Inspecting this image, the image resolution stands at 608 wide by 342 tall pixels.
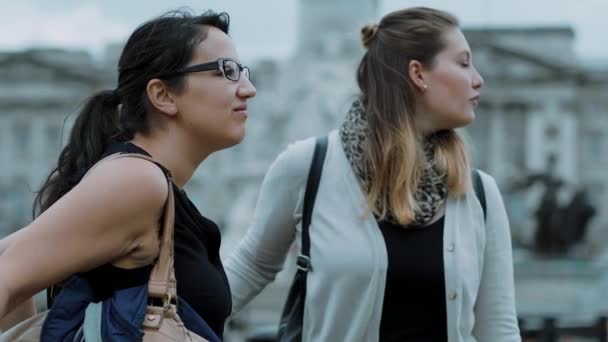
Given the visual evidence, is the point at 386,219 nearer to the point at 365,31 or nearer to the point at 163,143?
the point at 365,31

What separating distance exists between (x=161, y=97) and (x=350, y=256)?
675 mm

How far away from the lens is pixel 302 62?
27.4m

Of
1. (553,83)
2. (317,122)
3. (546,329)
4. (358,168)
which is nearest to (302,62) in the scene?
(317,122)

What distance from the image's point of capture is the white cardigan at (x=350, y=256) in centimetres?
258

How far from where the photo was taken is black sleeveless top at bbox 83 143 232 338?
1.91 m

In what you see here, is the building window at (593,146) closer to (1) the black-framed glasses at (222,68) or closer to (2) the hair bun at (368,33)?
(2) the hair bun at (368,33)

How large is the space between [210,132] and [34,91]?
55.8m

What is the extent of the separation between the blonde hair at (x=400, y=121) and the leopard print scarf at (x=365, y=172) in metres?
0.01

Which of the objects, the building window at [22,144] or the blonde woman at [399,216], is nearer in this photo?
the blonde woman at [399,216]

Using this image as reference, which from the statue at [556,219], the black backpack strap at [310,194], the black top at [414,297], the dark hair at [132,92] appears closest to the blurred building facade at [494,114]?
Answer: the statue at [556,219]

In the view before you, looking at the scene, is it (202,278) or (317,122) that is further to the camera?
(317,122)

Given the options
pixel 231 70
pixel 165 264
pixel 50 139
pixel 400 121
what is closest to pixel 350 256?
pixel 400 121

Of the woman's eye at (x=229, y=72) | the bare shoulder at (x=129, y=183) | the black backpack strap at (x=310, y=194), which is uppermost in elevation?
the woman's eye at (x=229, y=72)

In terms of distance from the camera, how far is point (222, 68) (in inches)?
82.8
